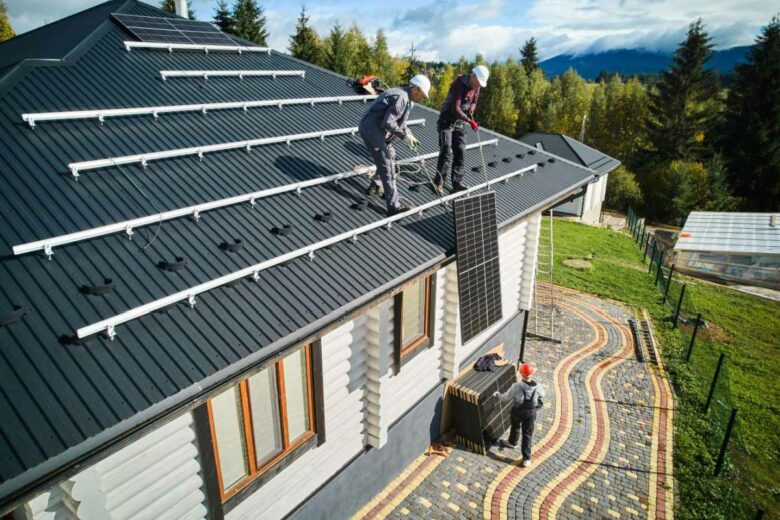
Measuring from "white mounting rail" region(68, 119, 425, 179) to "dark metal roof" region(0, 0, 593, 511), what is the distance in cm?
13

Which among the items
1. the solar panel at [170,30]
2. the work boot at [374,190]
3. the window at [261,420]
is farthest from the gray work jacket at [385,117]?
the solar panel at [170,30]

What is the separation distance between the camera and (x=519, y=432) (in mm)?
12070

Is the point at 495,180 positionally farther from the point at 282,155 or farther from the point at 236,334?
the point at 236,334

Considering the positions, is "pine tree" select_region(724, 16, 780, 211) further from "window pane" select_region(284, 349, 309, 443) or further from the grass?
"window pane" select_region(284, 349, 309, 443)

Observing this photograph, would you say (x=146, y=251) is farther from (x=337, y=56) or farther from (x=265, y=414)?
(x=337, y=56)

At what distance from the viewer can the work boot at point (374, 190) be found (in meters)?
9.17

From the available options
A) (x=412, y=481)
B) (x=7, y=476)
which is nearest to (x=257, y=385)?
(x=7, y=476)

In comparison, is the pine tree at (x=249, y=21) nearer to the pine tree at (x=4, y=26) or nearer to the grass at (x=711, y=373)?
the pine tree at (x=4, y=26)

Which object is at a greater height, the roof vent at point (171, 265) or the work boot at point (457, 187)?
the work boot at point (457, 187)

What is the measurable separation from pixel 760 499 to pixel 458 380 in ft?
23.8

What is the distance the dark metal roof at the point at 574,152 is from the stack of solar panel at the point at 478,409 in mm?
33141

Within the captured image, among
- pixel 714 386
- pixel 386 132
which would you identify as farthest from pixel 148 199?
pixel 714 386

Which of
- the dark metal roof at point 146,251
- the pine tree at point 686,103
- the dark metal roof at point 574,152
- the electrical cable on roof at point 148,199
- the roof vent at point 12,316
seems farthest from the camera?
the pine tree at point 686,103

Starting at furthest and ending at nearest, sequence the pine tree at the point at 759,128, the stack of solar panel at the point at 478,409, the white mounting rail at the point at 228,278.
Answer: the pine tree at the point at 759,128
the stack of solar panel at the point at 478,409
the white mounting rail at the point at 228,278
